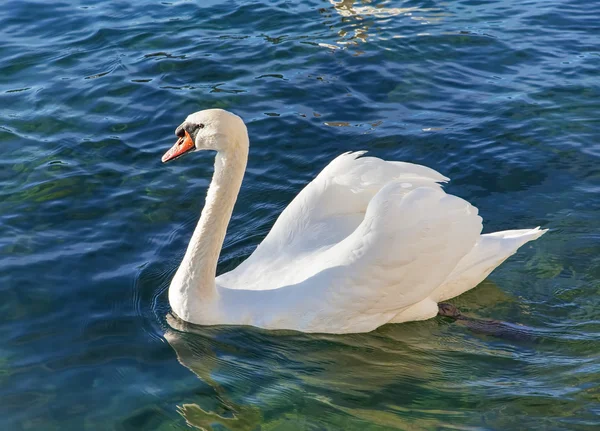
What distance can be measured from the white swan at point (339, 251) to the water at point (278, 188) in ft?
0.76

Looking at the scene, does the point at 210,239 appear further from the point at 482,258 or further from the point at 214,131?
the point at 482,258

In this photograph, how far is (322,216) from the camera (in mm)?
6941

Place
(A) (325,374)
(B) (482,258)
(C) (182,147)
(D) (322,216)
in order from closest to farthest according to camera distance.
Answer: (A) (325,374), (C) (182,147), (B) (482,258), (D) (322,216)

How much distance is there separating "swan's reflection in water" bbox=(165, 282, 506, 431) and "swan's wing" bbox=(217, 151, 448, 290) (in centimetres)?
51

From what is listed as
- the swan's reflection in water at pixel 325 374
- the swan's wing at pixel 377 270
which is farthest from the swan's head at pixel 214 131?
the swan's reflection in water at pixel 325 374

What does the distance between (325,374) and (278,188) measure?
302cm

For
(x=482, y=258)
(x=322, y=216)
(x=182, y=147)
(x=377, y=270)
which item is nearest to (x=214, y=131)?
(x=182, y=147)

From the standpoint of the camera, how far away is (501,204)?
27.0ft

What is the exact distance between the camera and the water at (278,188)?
18.8 ft

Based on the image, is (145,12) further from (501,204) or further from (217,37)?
(501,204)

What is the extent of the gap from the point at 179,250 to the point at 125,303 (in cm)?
95

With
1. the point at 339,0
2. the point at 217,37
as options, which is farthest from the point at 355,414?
the point at 339,0

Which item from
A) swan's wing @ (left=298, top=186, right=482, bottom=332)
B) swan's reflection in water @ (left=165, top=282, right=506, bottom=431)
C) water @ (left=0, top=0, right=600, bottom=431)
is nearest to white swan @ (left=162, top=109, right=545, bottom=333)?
swan's wing @ (left=298, top=186, right=482, bottom=332)

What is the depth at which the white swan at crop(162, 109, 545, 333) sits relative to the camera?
614cm
